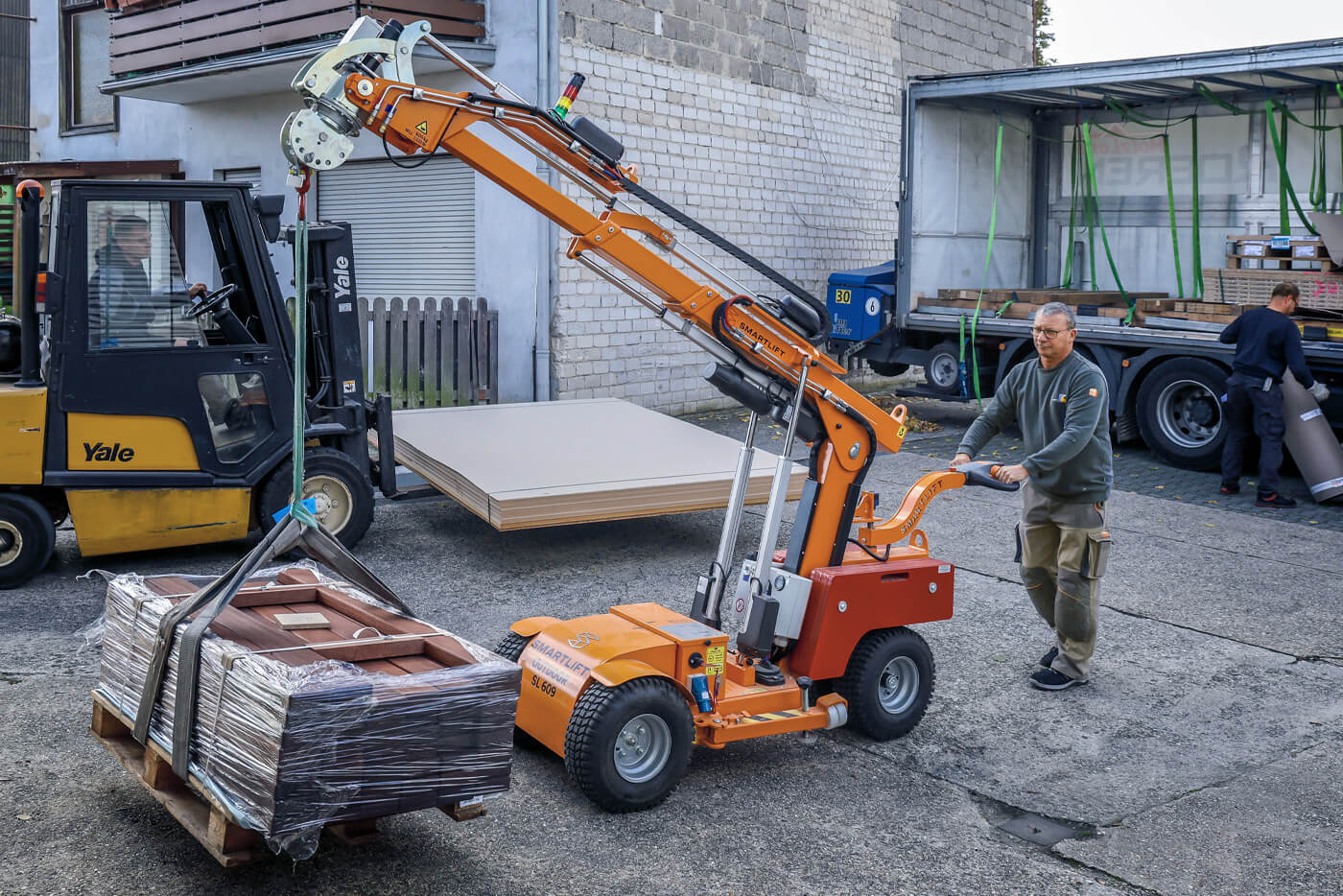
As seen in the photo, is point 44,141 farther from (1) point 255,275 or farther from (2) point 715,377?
(2) point 715,377

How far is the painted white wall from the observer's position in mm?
13320

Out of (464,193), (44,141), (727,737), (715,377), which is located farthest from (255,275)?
(44,141)

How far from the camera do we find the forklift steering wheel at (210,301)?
25.7 feet

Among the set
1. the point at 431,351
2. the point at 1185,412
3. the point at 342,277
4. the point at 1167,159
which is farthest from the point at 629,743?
the point at 1167,159

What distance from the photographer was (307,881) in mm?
4184

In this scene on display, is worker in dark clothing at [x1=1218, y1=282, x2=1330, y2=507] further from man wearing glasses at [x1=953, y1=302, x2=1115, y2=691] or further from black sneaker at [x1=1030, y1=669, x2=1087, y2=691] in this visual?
black sneaker at [x1=1030, y1=669, x2=1087, y2=691]

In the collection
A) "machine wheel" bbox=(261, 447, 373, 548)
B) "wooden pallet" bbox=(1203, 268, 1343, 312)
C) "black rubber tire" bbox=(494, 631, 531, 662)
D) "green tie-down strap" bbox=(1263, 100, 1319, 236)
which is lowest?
"black rubber tire" bbox=(494, 631, 531, 662)

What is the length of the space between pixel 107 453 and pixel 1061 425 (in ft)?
17.4

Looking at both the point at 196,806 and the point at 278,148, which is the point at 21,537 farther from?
the point at 278,148

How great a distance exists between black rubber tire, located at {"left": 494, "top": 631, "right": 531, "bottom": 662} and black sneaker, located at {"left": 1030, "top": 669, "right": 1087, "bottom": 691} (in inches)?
103

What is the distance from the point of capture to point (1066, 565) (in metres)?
6.31

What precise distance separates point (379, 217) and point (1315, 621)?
35.7 feet

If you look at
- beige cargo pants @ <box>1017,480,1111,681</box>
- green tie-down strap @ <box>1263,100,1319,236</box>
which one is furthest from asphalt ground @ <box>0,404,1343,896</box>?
green tie-down strap @ <box>1263,100,1319,236</box>

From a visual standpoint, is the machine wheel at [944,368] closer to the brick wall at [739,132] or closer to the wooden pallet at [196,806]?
the brick wall at [739,132]
